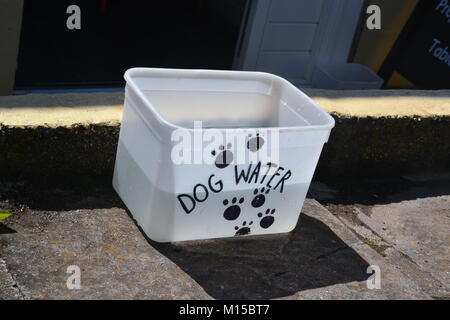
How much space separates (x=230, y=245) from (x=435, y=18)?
2852 millimetres

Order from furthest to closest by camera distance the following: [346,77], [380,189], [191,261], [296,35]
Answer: [346,77], [296,35], [380,189], [191,261]

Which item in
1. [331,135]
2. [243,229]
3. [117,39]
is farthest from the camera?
[117,39]

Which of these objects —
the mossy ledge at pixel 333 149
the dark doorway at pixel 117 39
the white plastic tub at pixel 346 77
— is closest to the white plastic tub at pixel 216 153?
the mossy ledge at pixel 333 149

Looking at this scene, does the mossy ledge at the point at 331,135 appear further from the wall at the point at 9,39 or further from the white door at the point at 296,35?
the white door at the point at 296,35

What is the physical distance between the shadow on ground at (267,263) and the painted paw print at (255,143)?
0.46 metres

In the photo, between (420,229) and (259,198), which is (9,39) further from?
(420,229)

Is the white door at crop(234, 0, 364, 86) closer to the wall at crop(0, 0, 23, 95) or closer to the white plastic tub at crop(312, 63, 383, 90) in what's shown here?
the white plastic tub at crop(312, 63, 383, 90)

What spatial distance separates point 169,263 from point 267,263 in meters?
0.40

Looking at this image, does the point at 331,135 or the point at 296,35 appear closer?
the point at 331,135

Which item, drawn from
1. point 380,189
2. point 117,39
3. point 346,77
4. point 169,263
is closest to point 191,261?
point 169,263

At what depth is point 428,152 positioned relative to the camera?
13.6 ft

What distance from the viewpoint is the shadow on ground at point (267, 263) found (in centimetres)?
287

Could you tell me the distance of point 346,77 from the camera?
16.6 ft
